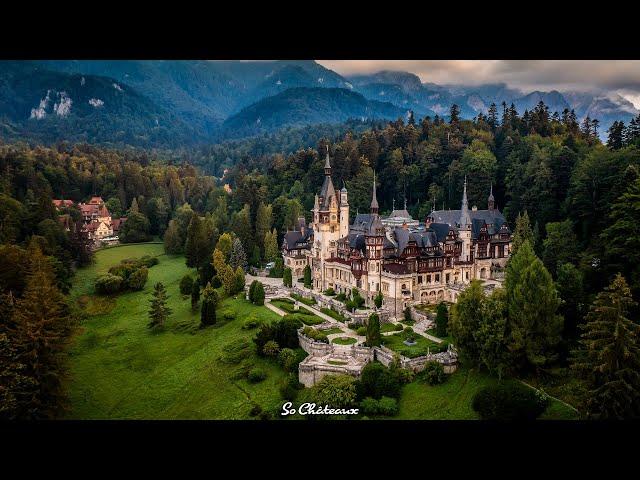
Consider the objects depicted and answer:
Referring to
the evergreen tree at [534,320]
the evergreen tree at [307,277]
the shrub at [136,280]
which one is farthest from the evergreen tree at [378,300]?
the shrub at [136,280]

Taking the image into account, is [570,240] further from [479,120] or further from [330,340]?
[479,120]

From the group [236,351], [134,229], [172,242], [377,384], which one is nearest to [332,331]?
[236,351]

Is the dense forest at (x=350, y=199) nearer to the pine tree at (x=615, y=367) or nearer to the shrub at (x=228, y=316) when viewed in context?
the pine tree at (x=615, y=367)

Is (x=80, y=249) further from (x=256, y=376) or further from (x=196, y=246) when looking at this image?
(x=256, y=376)

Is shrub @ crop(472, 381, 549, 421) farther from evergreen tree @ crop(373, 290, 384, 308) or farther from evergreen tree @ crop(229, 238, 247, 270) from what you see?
evergreen tree @ crop(229, 238, 247, 270)

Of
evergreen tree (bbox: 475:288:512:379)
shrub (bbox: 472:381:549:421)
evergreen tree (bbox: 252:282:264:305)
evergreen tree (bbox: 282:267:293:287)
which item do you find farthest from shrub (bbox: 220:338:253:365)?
evergreen tree (bbox: 282:267:293:287)
